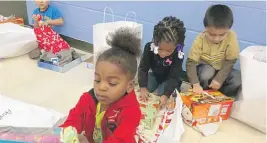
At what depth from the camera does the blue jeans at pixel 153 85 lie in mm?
1587

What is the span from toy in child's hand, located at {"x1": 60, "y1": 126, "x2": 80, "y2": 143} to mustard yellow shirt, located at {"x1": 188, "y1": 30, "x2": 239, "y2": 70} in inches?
31.2

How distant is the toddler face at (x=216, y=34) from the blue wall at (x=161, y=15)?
0.18 m

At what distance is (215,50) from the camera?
146 centimetres

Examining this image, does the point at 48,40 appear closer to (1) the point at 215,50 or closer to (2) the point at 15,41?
(2) the point at 15,41

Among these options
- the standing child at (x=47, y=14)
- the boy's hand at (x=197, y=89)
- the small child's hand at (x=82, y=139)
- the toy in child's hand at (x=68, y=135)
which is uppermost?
the standing child at (x=47, y=14)

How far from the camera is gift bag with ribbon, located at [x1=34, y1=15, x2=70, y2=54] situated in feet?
6.27

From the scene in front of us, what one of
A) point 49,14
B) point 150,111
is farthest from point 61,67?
point 150,111

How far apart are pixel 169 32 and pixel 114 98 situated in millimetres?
488

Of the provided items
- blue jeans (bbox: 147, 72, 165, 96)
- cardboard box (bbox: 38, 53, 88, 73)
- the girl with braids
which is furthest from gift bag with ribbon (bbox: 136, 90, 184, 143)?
cardboard box (bbox: 38, 53, 88, 73)

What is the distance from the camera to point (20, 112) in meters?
1.22

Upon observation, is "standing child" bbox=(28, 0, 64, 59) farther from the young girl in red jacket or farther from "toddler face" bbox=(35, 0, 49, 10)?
the young girl in red jacket

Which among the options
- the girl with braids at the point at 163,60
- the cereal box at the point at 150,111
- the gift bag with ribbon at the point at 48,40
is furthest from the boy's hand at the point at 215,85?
the gift bag with ribbon at the point at 48,40

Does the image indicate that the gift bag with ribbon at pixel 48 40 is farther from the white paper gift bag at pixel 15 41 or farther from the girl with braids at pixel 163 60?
the girl with braids at pixel 163 60

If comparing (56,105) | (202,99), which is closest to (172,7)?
(202,99)
